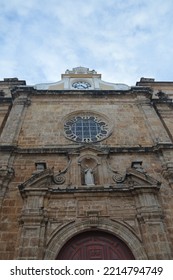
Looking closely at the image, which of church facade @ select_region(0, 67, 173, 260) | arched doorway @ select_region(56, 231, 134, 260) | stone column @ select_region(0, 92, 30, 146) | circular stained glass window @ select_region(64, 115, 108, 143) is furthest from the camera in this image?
circular stained glass window @ select_region(64, 115, 108, 143)

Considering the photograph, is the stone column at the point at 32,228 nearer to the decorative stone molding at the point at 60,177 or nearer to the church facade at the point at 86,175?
the church facade at the point at 86,175

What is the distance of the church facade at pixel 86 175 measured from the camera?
23.7ft

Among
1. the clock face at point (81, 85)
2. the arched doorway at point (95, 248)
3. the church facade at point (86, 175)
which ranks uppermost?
the clock face at point (81, 85)

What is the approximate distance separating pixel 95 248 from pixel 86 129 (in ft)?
19.3

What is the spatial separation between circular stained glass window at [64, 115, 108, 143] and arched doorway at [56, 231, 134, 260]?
177 inches

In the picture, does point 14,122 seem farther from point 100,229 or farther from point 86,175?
point 100,229

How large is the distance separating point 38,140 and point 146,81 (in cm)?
989

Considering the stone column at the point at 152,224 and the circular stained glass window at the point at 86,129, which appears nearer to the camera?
the stone column at the point at 152,224

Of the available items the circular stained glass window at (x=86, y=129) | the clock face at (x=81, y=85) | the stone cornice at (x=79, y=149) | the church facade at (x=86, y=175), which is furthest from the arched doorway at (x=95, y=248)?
the clock face at (x=81, y=85)

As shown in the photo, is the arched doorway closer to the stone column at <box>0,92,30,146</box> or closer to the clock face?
the stone column at <box>0,92,30,146</box>

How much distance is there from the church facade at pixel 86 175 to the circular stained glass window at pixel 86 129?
5 centimetres

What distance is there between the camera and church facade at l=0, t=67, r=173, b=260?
7.21 meters

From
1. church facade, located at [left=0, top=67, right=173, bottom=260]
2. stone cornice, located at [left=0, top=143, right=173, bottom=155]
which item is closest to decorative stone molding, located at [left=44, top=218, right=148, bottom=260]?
church facade, located at [left=0, top=67, right=173, bottom=260]

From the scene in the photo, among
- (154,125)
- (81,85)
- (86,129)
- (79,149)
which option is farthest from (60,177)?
(81,85)
